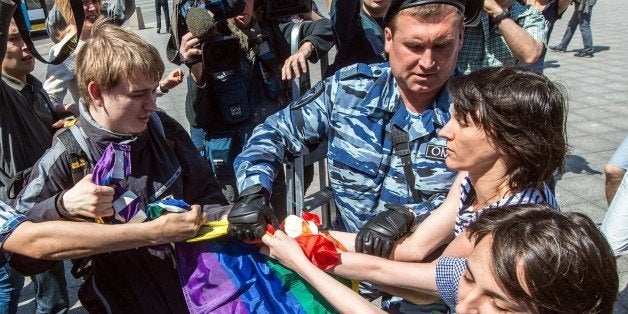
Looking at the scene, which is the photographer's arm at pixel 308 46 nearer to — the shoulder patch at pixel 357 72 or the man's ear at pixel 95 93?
the shoulder patch at pixel 357 72

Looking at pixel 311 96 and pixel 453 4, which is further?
pixel 311 96

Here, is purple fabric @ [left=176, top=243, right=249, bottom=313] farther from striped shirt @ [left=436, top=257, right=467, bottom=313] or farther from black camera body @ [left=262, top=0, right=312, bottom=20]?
black camera body @ [left=262, top=0, right=312, bottom=20]

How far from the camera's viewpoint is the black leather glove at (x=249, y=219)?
1926mm

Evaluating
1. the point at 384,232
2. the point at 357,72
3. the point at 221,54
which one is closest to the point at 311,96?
the point at 357,72

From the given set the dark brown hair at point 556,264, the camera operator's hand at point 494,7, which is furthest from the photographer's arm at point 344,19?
the dark brown hair at point 556,264

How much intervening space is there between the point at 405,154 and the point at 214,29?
1370 millimetres

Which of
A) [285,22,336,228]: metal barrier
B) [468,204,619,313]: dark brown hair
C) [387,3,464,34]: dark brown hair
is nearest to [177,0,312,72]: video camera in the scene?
[285,22,336,228]: metal barrier

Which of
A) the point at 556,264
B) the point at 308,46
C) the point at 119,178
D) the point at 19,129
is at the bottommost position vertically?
the point at 19,129

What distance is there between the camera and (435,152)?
2188mm

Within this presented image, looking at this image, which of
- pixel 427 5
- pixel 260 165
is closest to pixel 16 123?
pixel 260 165

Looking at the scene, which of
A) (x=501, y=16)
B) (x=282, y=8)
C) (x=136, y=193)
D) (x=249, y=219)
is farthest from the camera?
(x=282, y=8)

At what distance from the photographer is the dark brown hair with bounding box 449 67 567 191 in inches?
67.1

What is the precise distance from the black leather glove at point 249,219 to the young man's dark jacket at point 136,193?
326mm

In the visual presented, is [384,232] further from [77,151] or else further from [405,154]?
[77,151]
